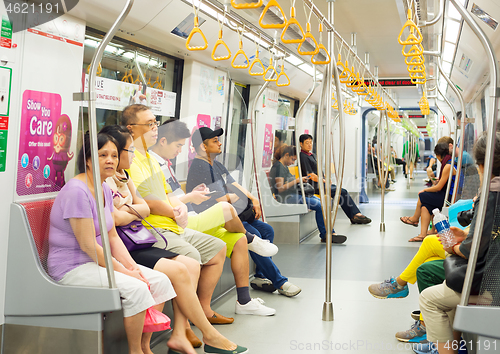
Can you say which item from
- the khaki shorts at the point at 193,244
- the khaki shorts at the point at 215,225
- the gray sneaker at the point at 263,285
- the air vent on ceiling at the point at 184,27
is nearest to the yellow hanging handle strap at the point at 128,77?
the air vent on ceiling at the point at 184,27

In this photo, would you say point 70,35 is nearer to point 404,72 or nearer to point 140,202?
point 140,202

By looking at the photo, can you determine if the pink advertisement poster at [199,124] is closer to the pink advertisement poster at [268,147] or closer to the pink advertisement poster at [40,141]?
the pink advertisement poster at [40,141]

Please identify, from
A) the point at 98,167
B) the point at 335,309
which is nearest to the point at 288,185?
the point at 335,309

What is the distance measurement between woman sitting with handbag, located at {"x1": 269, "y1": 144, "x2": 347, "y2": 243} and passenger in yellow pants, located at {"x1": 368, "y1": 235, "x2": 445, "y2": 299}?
8.41 feet

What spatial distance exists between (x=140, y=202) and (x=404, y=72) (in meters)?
8.90

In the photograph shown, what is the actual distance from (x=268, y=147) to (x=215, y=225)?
2130mm

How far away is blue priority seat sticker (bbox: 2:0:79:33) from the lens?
2.31 m

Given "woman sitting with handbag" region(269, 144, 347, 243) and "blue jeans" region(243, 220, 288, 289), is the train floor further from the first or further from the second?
"woman sitting with handbag" region(269, 144, 347, 243)

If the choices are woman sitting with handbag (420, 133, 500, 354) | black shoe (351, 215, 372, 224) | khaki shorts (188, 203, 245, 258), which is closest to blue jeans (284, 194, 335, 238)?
black shoe (351, 215, 372, 224)

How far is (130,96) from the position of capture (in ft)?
11.1

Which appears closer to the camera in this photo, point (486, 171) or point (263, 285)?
point (486, 171)

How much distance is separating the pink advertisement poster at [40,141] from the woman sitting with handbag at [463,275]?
6.63ft

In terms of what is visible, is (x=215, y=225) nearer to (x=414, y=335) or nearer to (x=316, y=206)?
(x=414, y=335)

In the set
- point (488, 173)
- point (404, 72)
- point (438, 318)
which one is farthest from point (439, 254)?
point (404, 72)
